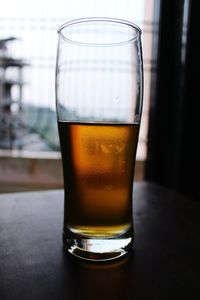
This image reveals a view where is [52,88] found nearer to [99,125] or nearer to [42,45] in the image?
[42,45]

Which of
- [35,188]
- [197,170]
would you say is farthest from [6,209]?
[35,188]

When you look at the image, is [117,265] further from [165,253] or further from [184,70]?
[184,70]

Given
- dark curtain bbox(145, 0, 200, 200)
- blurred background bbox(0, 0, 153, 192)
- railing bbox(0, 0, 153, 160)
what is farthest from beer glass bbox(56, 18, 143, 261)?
blurred background bbox(0, 0, 153, 192)

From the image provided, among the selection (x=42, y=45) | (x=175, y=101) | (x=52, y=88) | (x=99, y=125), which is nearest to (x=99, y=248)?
(x=99, y=125)

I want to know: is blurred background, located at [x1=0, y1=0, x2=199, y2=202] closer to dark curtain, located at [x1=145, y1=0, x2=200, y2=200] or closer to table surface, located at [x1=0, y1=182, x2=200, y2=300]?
dark curtain, located at [x1=145, y1=0, x2=200, y2=200]

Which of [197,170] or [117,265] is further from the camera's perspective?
[197,170]

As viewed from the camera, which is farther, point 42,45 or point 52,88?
point 42,45

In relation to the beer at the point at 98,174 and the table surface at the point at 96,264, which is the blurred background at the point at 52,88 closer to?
the table surface at the point at 96,264
